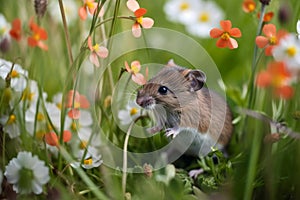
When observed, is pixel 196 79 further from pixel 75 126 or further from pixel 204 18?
pixel 204 18

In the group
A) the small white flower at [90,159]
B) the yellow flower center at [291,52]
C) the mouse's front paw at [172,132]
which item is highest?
the yellow flower center at [291,52]

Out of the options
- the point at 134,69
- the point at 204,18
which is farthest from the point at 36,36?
the point at 204,18

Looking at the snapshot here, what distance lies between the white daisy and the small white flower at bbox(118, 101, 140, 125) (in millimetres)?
964

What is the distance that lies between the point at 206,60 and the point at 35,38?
0.52 m

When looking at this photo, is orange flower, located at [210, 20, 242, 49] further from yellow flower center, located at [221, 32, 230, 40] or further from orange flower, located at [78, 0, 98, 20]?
orange flower, located at [78, 0, 98, 20]

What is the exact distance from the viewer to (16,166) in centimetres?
155

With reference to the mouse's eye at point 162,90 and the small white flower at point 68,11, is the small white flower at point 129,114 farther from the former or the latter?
the small white flower at point 68,11

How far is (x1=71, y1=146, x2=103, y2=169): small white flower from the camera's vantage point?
1571mm

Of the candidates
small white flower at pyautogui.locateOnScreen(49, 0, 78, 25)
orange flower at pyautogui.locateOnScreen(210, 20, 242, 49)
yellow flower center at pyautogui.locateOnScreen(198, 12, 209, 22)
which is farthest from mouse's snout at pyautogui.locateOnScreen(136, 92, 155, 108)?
yellow flower center at pyautogui.locateOnScreen(198, 12, 209, 22)

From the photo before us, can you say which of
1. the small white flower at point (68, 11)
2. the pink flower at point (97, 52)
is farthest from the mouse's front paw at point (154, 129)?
the small white flower at point (68, 11)

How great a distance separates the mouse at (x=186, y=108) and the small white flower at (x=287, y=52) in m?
0.18

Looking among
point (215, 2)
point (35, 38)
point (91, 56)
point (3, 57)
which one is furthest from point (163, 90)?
point (215, 2)

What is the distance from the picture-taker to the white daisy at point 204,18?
109 inches

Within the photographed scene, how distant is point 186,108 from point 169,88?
80 millimetres
